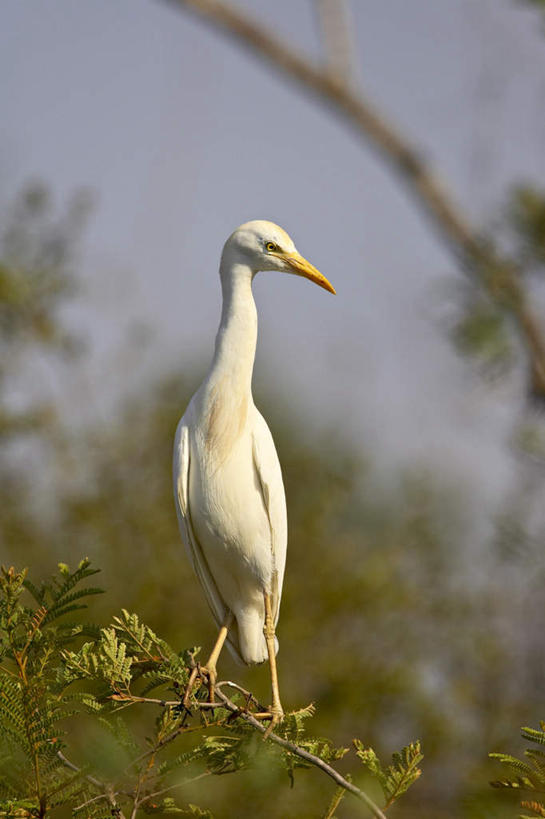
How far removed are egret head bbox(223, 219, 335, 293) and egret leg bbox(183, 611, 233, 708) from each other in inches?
59.7

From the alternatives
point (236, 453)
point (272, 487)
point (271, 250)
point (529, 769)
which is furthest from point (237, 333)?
point (529, 769)

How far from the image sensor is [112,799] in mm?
2367

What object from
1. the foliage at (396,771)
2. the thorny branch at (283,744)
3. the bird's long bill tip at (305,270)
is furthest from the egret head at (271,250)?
the foliage at (396,771)

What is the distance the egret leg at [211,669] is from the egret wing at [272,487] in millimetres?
340

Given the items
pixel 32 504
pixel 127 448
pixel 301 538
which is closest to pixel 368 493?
pixel 301 538

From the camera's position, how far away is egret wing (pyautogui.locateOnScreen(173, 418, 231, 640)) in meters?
3.61

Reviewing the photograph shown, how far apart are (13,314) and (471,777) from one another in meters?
7.61

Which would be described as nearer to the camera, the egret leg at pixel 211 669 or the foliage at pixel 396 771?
the foliage at pixel 396 771

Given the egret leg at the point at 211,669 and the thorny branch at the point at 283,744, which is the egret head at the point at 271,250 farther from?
the thorny branch at the point at 283,744

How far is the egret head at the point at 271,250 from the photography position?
353 centimetres

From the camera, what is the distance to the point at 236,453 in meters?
3.62

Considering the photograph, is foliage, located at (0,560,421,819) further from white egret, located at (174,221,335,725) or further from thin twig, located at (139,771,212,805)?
white egret, located at (174,221,335,725)

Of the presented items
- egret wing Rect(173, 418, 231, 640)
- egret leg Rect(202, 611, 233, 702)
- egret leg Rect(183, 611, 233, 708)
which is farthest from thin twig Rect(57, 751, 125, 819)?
egret wing Rect(173, 418, 231, 640)

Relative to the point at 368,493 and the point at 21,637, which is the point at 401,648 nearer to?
the point at 368,493
